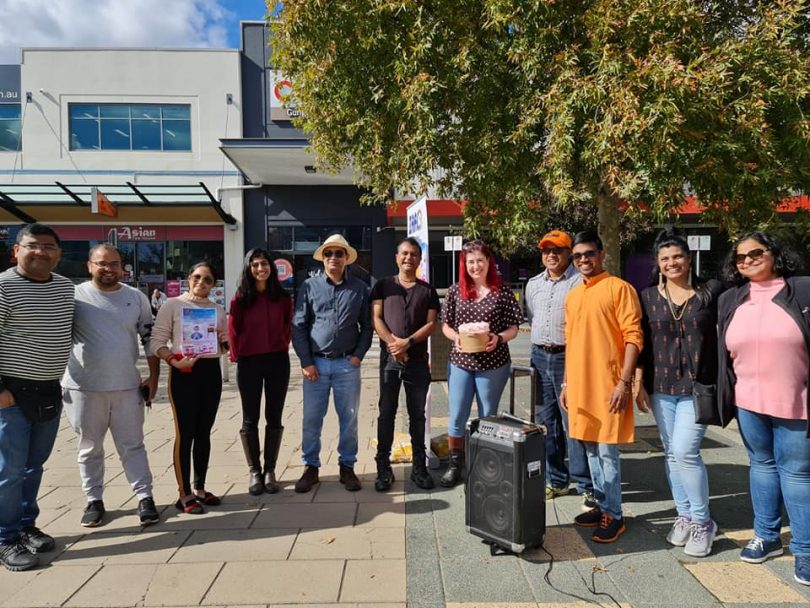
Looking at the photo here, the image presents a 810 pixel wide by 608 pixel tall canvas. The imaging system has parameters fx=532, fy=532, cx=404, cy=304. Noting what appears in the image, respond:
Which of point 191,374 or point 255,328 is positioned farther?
point 255,328

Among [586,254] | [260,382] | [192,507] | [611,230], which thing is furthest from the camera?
[611,230]

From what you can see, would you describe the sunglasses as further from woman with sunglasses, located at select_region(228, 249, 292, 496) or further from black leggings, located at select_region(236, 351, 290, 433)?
black leggings, located at select_region(236, 351, 290, 433)

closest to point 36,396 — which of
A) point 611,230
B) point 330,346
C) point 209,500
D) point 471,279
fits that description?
point 209,500

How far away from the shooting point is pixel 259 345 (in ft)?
13.4

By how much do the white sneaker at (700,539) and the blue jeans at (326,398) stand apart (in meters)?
2.41

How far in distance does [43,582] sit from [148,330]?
162cm

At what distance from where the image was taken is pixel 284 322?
165 inches

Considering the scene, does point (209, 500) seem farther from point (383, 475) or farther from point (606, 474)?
point (606, 474)

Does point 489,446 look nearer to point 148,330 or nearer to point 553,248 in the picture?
point 553,248

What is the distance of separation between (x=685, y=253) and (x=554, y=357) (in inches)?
48.5

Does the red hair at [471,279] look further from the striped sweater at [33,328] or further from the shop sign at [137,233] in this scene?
the shop sign at [137,233]

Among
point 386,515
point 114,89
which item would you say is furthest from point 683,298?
point 114,89

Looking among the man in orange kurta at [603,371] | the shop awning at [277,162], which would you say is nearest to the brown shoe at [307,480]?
the man in orange kurta at [603,371]

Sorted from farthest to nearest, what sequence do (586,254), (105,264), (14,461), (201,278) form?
(201,278)
(105,264)
(586,254)
(14,461)
